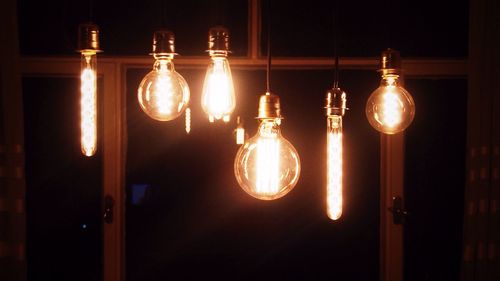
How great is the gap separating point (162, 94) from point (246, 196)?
1.85 m

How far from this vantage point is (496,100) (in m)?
2.99

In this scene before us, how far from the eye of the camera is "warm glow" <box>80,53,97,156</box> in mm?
1674

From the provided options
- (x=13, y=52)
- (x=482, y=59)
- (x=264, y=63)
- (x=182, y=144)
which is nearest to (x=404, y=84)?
(x=482, y=59)

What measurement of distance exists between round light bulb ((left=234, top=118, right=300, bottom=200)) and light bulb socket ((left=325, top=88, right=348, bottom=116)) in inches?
8.9

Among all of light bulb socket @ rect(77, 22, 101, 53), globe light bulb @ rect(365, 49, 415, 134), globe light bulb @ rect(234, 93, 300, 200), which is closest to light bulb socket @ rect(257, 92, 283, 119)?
globe light bulb @ rect(234, 93, 300, 200)

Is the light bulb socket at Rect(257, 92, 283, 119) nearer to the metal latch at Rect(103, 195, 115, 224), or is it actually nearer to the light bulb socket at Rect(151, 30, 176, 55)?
the light bulb socket at Rect(151, 30, 176, 55)

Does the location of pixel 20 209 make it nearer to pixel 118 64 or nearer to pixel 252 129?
pixel 118 64

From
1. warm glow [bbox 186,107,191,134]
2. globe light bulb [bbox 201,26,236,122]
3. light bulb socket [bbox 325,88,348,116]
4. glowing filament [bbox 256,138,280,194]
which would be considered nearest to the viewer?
glowing filament [bbox 256,138,280,194]

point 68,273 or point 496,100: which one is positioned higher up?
point 496,100

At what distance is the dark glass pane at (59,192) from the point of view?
3.22 meters

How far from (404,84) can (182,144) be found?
147 cm

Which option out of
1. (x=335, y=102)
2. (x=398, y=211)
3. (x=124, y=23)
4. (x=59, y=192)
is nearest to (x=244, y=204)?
(x=398, y=211)

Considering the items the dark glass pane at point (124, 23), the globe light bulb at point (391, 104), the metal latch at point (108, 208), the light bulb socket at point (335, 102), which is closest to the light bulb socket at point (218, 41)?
the light bulb socket at point (335, 102)

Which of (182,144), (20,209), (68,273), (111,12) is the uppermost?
(111,12)
